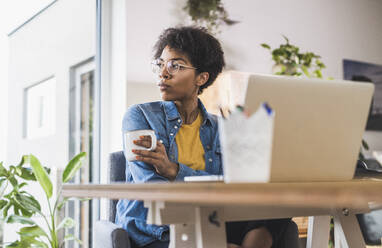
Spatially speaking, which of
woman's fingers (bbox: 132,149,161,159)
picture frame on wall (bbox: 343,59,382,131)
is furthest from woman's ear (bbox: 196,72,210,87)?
picture frame on wall (bbox: 343,59,382,131)

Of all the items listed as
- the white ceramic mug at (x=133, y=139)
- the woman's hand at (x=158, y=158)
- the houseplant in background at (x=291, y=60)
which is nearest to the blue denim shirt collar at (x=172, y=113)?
the woman's hand at (x=158, y=158)

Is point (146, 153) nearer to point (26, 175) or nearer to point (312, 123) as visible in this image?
point (312, 123)

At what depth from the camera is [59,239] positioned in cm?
269

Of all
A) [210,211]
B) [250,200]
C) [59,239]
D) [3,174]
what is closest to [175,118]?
[210,211]

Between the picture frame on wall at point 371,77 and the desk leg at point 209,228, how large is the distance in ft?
11.5

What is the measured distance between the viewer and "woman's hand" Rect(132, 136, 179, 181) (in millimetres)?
1128

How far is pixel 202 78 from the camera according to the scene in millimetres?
1940

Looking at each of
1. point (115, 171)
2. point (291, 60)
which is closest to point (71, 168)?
point (115, 171)

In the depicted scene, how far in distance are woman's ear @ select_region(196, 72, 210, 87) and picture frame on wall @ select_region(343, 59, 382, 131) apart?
2.62 metres

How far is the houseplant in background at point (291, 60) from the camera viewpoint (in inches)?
142

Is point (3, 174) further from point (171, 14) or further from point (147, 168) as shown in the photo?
point (171, 14)

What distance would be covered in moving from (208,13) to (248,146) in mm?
2645

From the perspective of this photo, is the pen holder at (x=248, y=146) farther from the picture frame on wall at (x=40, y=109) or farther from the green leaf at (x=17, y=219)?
the picture frame on wall at (x=40, y=109)

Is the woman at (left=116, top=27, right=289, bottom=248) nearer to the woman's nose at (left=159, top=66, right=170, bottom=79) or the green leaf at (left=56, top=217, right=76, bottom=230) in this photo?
the woman's nose at (left=159, top=66, right=170, bottom=79)
